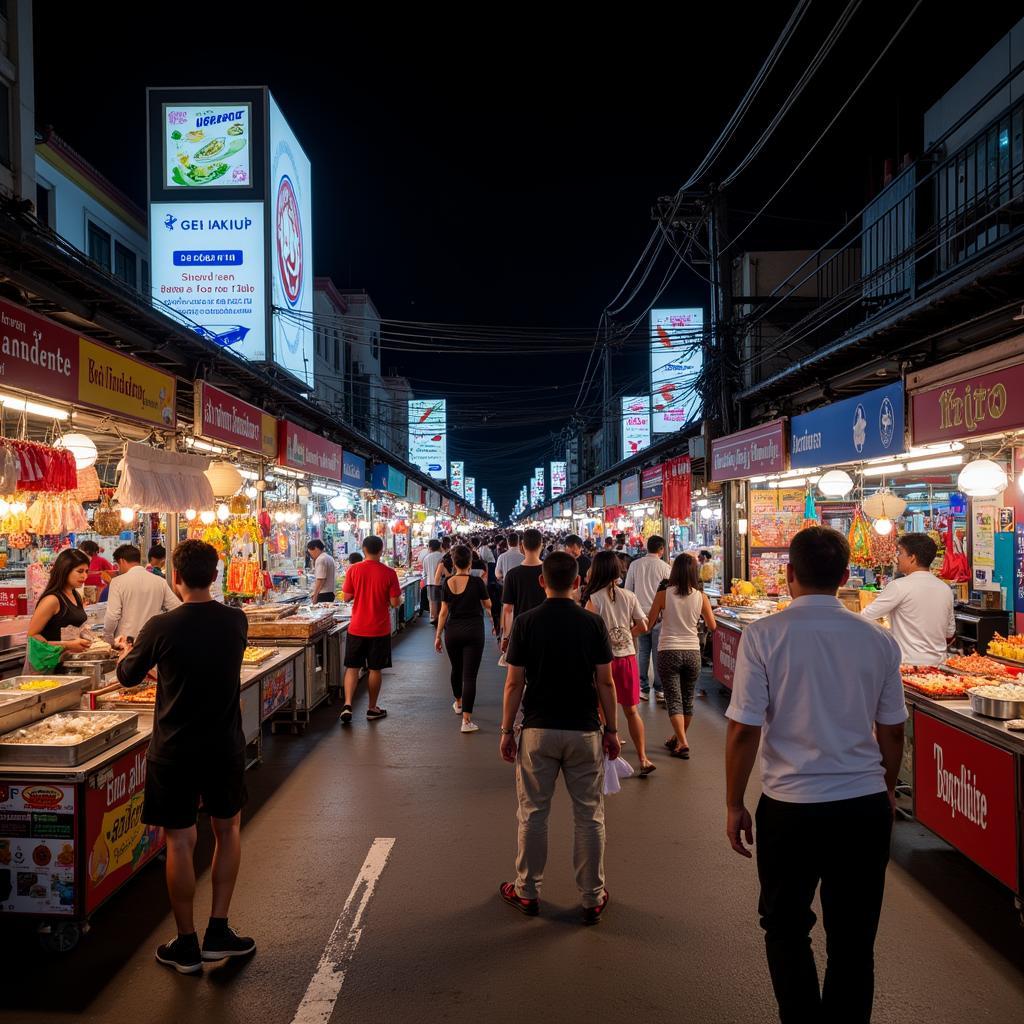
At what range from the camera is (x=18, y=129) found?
1475cm

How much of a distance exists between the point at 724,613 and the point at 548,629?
25.6 feet

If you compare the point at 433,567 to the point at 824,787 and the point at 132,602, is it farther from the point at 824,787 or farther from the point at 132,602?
the point at 824,787

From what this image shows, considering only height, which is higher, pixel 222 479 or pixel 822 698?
pixel 222 479

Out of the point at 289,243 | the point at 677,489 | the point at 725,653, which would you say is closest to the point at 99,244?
the point at 289,243

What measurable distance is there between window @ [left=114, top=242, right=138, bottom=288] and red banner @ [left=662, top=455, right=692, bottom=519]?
13.9 m

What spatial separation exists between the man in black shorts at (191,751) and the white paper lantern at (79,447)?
3272 millimetres

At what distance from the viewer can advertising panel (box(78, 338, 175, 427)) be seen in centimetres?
622

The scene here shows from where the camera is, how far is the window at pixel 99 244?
17886 mm

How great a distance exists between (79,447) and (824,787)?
6.47 metres

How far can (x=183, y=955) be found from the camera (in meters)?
4.00

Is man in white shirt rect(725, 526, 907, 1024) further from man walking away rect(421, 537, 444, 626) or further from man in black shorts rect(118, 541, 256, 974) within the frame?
man walking away rect(421, 537, 444, 626)

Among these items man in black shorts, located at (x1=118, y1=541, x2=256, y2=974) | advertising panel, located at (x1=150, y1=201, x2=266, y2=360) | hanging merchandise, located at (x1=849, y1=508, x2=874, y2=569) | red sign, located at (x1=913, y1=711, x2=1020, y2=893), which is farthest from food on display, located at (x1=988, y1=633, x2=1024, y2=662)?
advertising panel, located at (x1=150, y1=201, x2=266, y2=360)

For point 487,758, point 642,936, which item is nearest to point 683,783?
point 487,758

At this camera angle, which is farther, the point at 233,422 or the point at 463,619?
the point at 463,619
